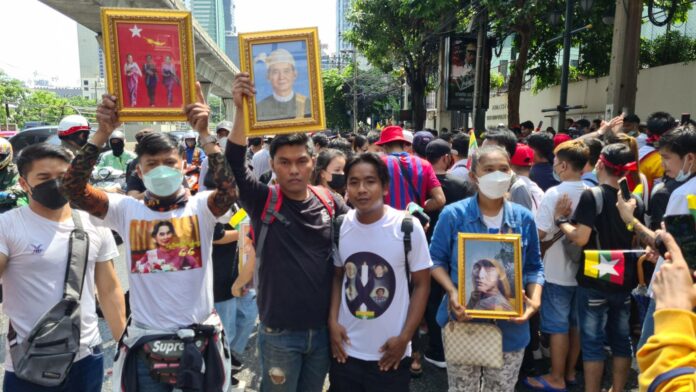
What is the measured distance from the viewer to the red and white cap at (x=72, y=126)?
4.50m

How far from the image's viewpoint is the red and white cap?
4504 millimetres

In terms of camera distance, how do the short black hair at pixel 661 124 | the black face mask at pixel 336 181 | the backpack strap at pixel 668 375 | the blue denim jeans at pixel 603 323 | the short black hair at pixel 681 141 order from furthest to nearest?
1. the short black hair at pixel 661 124
2. the black face mask at pixel 336 181
3. the blue denim jeans at pixel 603 323
4. the short black hair at pixel 681 141
5. the backpack strap at pixel 668 375

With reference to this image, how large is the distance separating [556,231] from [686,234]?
5.49ft

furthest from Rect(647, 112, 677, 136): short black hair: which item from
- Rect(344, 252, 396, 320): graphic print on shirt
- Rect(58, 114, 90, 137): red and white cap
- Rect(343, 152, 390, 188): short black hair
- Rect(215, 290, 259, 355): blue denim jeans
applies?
Rect(58, 114, 90, 137): red and white cap

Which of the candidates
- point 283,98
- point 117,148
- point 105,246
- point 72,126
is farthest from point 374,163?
point 117,148

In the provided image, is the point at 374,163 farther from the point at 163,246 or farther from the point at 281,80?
the point at 163,246

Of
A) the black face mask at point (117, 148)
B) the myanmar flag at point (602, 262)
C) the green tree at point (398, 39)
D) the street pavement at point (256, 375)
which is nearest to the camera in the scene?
the myanmar flag at point (602, 262)

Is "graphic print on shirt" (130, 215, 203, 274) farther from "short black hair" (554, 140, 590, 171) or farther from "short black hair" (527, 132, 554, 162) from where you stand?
"short black hair" (527, 132, 554, 162)

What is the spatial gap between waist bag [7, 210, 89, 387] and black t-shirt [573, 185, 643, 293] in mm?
3002

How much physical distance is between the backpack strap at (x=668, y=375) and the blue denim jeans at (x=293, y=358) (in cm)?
154

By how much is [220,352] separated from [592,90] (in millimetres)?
17981

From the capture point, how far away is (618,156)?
10.9 feet

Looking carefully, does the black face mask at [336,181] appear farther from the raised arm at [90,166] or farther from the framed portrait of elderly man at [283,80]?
the raised arm at [90,166]

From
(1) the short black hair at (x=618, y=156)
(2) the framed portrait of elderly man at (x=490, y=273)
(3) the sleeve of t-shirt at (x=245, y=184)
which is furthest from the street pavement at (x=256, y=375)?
(3) the sleeve of t-shirt at (x=245, y=184)
